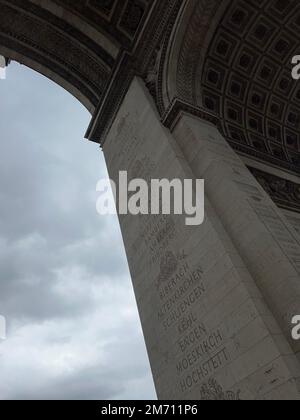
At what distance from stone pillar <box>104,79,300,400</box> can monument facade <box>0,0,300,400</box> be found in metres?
0.03

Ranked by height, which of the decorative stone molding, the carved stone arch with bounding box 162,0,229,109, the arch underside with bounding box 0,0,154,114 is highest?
the arch underside with bounding box 0,0,154,114

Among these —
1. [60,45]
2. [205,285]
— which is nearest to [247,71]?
[60,45]

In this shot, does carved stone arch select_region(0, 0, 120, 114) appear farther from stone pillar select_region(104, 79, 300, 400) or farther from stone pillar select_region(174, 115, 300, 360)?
stone pillar select_region(174, 115, 300, 360)

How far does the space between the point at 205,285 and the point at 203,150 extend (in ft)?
12.5

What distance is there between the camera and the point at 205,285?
7.77 metres

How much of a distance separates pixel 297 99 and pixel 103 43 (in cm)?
869

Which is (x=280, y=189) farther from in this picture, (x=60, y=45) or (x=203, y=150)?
(x=60, y=45)

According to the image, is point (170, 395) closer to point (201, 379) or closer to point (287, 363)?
point (201, 379)

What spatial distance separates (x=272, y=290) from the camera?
6.98m

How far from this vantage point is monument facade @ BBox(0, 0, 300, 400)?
6844 millimetres

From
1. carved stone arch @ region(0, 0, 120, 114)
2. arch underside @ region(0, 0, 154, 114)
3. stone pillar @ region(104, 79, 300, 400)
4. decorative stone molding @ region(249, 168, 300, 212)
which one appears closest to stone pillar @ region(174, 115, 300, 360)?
stone pillar @ region(104, 79, 300, 400)

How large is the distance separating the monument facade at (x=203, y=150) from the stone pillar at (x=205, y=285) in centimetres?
3

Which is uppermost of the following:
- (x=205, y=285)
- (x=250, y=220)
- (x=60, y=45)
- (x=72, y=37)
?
(x=60, y=45)

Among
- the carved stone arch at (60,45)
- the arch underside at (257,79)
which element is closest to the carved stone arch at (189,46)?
the arch underside at (257,79)
